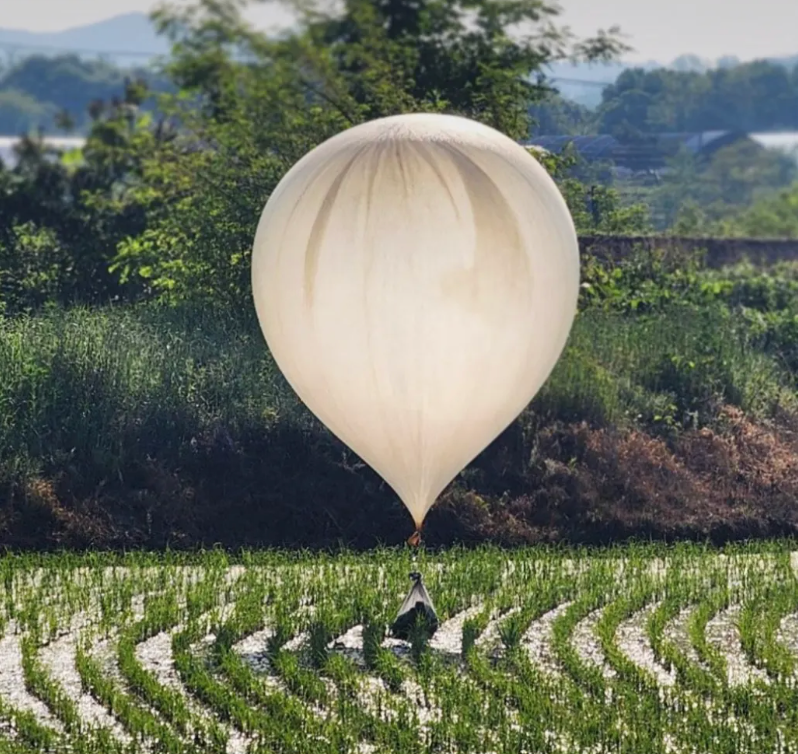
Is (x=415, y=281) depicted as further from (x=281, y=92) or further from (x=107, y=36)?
(x=107, y=36)

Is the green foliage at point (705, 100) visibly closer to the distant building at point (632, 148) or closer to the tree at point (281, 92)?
the distant building at point (632, 148)

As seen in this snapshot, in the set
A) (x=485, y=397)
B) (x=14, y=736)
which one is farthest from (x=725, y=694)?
(x=14, y=736)

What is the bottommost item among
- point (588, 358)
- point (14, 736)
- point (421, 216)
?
point (14, 736)

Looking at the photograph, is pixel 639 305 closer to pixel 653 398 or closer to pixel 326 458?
pixel 653 398

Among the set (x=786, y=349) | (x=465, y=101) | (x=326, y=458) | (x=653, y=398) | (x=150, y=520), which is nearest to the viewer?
(x=150, y=520)

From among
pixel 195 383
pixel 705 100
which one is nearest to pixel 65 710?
pixel 195 383

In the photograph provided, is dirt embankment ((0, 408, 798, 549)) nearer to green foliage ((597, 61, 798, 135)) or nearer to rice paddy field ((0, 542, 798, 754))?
rice paddy field ((0, 542, 798, 754))

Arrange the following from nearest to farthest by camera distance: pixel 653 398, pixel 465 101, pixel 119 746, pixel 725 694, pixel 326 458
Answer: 1. pixel 119 746
2. pixel 725 694
3. pixel 326 458
4. pixel 653 398
5. pixel 465 101
